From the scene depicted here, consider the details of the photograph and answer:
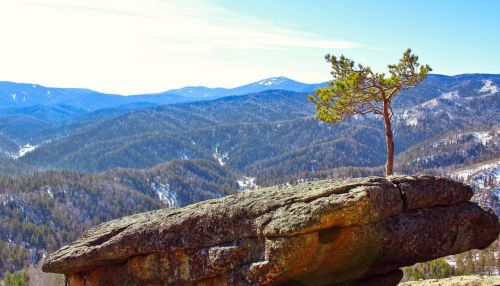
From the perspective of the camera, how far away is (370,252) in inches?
819

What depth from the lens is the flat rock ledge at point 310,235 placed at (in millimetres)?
19688

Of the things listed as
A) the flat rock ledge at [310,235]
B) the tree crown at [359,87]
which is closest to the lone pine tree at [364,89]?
the tree crown at [359,87]

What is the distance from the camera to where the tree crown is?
102ft

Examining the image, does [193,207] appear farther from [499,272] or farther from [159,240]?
[499,272]

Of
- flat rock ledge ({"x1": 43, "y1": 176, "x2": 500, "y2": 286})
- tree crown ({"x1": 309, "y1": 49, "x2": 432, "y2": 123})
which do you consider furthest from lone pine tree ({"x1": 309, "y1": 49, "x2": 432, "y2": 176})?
flat rock ledge ({"x1": 43, "y1": 176, "x2": 500, "y2": 286})

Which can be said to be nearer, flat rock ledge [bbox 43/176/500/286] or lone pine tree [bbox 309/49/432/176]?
flat rock ledge [bbox 43/176/500/286]

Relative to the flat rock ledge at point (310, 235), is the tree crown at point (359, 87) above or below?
above

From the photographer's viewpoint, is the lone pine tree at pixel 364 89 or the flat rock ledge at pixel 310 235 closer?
the flat rock ledge at pixel 310 235

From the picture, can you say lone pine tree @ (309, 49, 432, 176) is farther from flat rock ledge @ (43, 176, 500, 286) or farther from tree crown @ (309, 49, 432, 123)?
flat rock ledge @ (43, 176, 500, 286)

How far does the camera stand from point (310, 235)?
19.6 metres

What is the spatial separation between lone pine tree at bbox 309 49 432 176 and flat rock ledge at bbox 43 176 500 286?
7.83m

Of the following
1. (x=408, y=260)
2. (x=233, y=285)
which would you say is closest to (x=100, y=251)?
(x=233, y=285)

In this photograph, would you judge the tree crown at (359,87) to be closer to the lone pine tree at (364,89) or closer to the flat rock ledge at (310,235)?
the lone pine tree at (364,89)

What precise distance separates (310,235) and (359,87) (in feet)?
51.7
